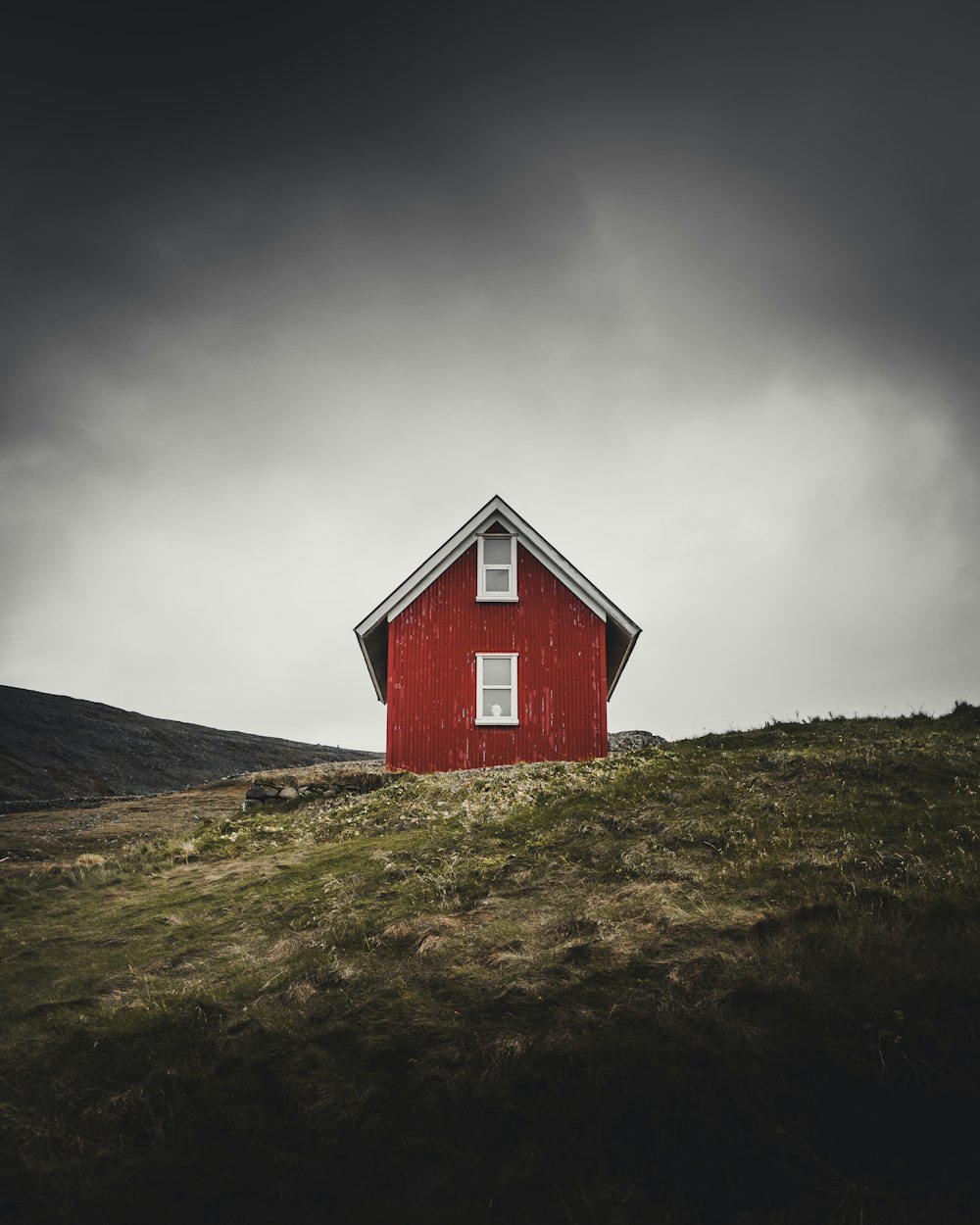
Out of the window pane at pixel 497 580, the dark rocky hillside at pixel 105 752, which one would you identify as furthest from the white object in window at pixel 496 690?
the dark rocky hillside at pixel 105 752

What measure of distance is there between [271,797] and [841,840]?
1596 cm

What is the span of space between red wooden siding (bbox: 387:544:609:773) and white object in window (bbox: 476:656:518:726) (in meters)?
0.21

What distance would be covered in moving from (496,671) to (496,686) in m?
0.53

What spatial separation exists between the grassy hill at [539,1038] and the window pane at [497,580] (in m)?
14.9

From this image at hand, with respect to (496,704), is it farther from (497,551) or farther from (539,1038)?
(539,1038)

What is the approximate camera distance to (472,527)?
1019 inches

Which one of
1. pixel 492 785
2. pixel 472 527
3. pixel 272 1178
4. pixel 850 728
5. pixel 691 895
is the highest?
pixel 472 527

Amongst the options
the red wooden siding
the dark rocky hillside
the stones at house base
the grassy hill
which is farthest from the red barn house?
the dark rocky hillside

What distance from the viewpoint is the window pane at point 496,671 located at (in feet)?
82.1

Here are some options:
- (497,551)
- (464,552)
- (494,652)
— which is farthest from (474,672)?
(497,551)

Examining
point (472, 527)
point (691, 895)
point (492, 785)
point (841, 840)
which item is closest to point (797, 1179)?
point (691, 895)

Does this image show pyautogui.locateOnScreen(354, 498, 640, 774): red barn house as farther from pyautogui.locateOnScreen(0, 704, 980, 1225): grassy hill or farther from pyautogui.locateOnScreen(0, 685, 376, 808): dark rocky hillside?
pyautogui.locateOnScreen(0, 685, 376, 808): dark rocky hillside

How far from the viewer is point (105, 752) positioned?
6756 cm

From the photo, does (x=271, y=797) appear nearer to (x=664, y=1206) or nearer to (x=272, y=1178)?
(x=272, y=1178)
